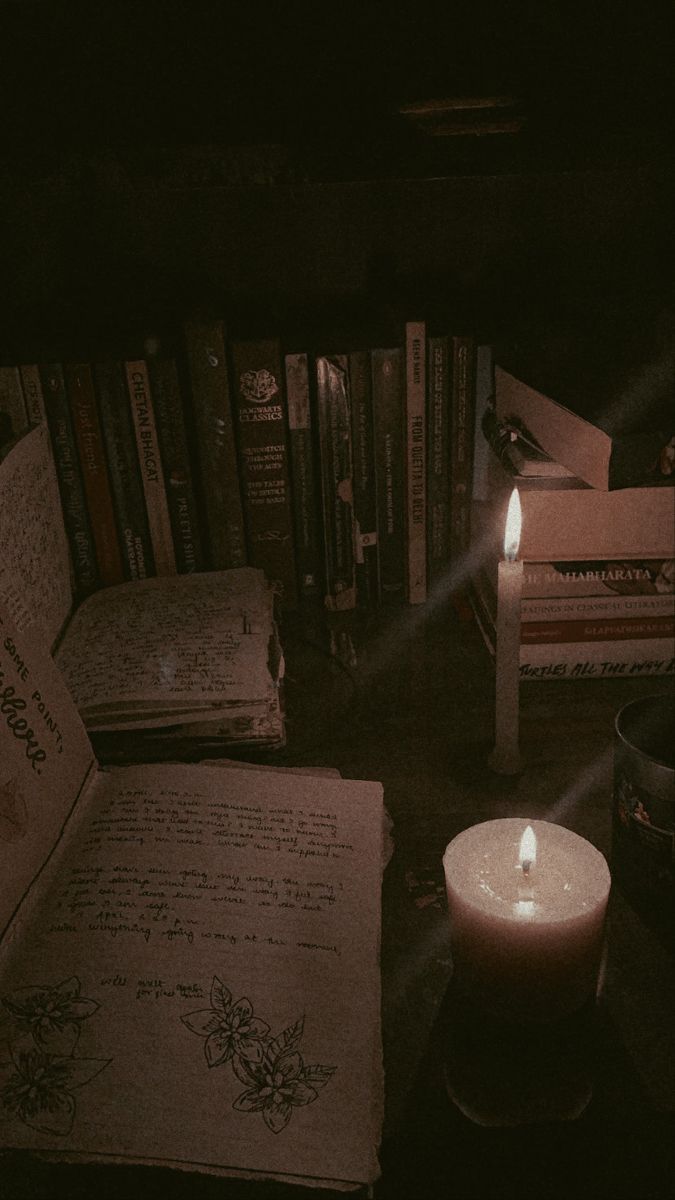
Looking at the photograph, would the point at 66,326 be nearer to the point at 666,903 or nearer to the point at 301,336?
the point at 301,336

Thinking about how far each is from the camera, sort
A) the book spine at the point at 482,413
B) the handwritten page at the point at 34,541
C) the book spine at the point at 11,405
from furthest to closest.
Answer: the book spine at the point at 482,413, the book spine at the point at 11,405, the handwritten page at the point at 34,541

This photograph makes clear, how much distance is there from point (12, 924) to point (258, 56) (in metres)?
0.65

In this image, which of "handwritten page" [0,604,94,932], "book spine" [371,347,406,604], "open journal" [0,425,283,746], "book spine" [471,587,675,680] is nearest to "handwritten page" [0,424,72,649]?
"open journal" [0,425,283,746]

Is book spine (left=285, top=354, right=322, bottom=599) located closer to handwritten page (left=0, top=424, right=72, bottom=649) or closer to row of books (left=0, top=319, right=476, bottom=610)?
row of books (left=0, top=319, right=476, bottom=610)

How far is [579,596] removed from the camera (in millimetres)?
746

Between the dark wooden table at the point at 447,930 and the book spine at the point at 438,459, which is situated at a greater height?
the book spine at the point at 438,459

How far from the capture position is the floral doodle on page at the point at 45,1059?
374 millimetres

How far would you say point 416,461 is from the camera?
2.84 ft

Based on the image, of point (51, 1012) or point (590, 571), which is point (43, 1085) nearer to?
point (51, 1012)

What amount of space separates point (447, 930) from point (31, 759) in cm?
28

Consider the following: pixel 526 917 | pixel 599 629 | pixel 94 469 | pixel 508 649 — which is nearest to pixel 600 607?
pixel 599 629

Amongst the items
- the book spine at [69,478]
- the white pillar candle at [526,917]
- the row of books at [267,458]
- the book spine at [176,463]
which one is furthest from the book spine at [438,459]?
the white pillar candle at [526,917]

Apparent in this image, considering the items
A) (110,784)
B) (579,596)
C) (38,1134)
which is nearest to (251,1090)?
(38,1134)

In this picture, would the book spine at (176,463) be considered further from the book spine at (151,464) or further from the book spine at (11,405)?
the book spine at (11,405)
